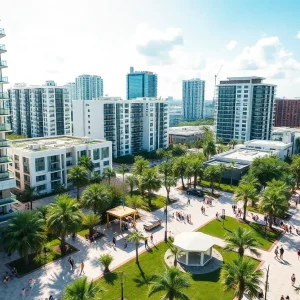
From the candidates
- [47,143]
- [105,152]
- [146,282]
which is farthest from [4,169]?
[105,152]

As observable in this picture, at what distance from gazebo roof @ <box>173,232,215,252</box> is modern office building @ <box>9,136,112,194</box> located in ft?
115

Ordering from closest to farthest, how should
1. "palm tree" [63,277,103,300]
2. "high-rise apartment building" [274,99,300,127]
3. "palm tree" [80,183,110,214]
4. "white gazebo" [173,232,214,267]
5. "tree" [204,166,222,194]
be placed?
"palm tree" [63,277,103,300] < "white gazebo" [173,232,214,267] < "palm tree" [80,183,110,214] < "tree" [204,166,222,194] < "high-rise apartment building" [274,99,300,127]

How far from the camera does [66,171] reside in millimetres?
71688

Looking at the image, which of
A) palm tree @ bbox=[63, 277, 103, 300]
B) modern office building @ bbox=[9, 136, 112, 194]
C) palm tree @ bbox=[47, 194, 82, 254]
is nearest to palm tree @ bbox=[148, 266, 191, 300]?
palm tree @ bbox=[63, 277, 103, 300]

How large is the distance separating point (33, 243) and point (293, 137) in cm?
10703

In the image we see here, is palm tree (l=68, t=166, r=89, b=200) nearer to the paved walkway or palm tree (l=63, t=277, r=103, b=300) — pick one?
the paved walkway

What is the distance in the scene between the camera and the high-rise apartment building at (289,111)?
622ft

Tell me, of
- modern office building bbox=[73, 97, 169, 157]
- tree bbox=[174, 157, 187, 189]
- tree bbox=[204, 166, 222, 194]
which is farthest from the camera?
modern office building bbox=[73, 97, 169, 157]

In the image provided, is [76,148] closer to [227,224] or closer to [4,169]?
[4,169]

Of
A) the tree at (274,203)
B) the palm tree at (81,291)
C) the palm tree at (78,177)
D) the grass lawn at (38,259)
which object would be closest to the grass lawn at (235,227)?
the tree at (274,203)

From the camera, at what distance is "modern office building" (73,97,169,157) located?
343 ft

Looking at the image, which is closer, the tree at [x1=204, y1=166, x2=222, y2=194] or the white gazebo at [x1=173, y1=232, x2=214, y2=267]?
the white gazebo at [x1=173, y1=232, x2=214, y2=267]

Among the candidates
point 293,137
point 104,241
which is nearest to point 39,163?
point 104,241

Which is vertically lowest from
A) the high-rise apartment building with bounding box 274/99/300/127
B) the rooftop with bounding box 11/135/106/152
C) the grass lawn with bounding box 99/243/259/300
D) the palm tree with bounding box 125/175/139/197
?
the grass lawn with bounding box 99/243/259/300
